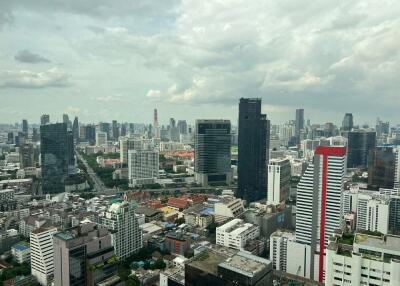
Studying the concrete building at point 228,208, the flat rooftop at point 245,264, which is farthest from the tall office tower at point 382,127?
the flat rooftop at point 245,264

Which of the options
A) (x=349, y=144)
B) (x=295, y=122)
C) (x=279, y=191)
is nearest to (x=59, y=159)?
(x=279, y=191)

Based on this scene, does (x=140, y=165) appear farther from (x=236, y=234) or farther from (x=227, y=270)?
(x=227, y=270)

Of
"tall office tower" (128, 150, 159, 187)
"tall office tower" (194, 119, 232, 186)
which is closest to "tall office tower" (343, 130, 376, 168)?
"tall office tower" (194, 119, 232, 186)

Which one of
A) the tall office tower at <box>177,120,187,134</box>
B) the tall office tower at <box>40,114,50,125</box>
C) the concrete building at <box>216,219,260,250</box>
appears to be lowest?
the concrete building at <box>216,219,260,250</box>

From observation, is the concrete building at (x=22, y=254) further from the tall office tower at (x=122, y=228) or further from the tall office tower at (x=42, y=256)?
the tall office tower at (x=122, y=228)

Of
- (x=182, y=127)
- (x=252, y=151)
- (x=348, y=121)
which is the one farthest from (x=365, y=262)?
(x=182, y=127)

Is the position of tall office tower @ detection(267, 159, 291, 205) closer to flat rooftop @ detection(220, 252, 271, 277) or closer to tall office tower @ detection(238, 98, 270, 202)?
tall office tower @ detection(238, 98, 270, 202)
